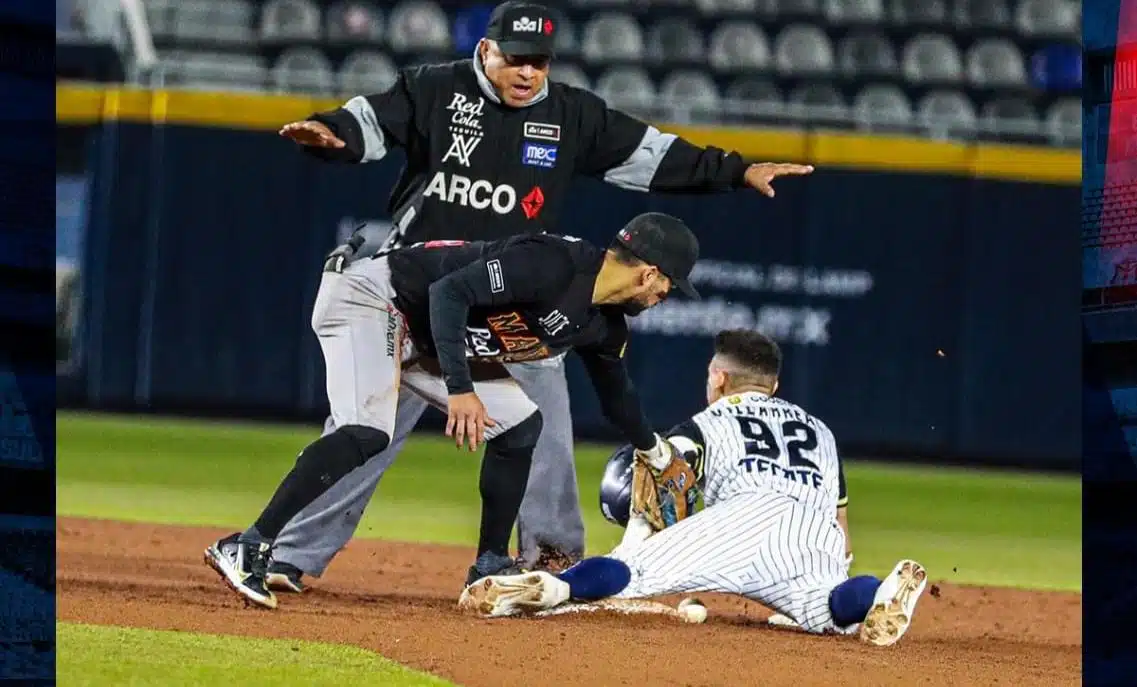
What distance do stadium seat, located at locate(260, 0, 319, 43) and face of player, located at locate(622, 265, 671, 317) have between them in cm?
1101

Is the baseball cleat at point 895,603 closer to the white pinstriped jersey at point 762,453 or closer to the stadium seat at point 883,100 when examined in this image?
the white pinstriped jersey at point 762,453

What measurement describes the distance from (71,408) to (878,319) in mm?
6270

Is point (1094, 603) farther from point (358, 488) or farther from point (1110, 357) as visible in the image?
point (358, 488)

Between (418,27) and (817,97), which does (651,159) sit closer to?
(817,97)

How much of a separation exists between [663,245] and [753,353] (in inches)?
33.4

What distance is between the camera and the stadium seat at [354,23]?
15.8 m

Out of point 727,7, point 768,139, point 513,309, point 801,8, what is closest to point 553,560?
point 513,309

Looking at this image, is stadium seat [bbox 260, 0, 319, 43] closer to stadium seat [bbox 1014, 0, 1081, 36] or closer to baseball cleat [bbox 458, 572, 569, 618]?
stadium seat [bbox 1014, 0, 1081, 36]

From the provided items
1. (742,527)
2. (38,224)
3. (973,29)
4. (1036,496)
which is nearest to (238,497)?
(742,527)

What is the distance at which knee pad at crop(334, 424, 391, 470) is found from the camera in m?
5.29

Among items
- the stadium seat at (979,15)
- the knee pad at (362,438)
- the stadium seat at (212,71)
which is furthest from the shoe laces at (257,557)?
the stadium seat at (979,15)

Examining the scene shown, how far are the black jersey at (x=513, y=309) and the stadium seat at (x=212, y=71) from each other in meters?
8.47

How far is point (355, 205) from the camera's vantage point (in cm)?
1374

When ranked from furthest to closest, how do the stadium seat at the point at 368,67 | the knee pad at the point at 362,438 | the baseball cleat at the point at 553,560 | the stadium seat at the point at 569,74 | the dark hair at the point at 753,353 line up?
the stadium seat at the point at 569,74 → the stadium seat at the point at 368,67 → the baseball cleat at the point at 553,560 → the dark hair at the point at 753,353 → the knee pad at the point at 362,438
